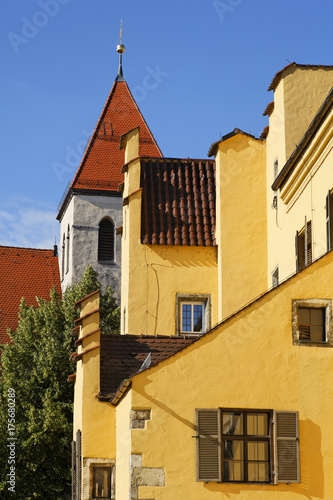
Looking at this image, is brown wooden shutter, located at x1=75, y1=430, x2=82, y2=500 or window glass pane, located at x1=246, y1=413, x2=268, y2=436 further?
brown wooden shutter, located at x1=75, y1=430, x2=82, y2=500

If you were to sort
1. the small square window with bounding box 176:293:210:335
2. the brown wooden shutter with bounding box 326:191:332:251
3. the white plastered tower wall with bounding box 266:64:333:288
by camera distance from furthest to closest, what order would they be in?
the small square window with bounding box 176:293:210:335, the white plastered tower wall with bounding box 266:64:333:288, the brown wooden shutter with bounding box 326:191:332:251

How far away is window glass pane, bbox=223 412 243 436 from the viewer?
1578cm

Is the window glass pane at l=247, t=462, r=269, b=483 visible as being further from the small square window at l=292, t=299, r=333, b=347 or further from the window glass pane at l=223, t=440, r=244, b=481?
the small square window at l=292, t=299, r=333, b=347

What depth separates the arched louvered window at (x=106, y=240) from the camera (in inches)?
2143

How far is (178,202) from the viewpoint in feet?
82.8

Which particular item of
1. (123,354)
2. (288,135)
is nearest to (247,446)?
(123,354)

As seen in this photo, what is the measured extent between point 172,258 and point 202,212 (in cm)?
146

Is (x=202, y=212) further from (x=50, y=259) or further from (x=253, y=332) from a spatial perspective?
(x=50, y=259)

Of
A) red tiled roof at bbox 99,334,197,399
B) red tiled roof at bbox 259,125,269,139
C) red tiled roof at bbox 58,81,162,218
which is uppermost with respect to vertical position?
red tiled roof at bbox 58,81,162,218

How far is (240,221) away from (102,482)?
7841mm

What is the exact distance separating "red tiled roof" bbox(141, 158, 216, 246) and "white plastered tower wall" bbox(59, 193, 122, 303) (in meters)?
27.5

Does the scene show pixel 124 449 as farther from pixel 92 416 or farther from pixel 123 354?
pixel 123 354

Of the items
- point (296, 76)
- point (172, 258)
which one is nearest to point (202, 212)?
point (172, 258)

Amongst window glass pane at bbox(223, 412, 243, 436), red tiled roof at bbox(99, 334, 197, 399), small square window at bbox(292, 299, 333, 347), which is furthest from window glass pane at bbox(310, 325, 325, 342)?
red tiled roof at bbox(99, 334, 197, 399)
